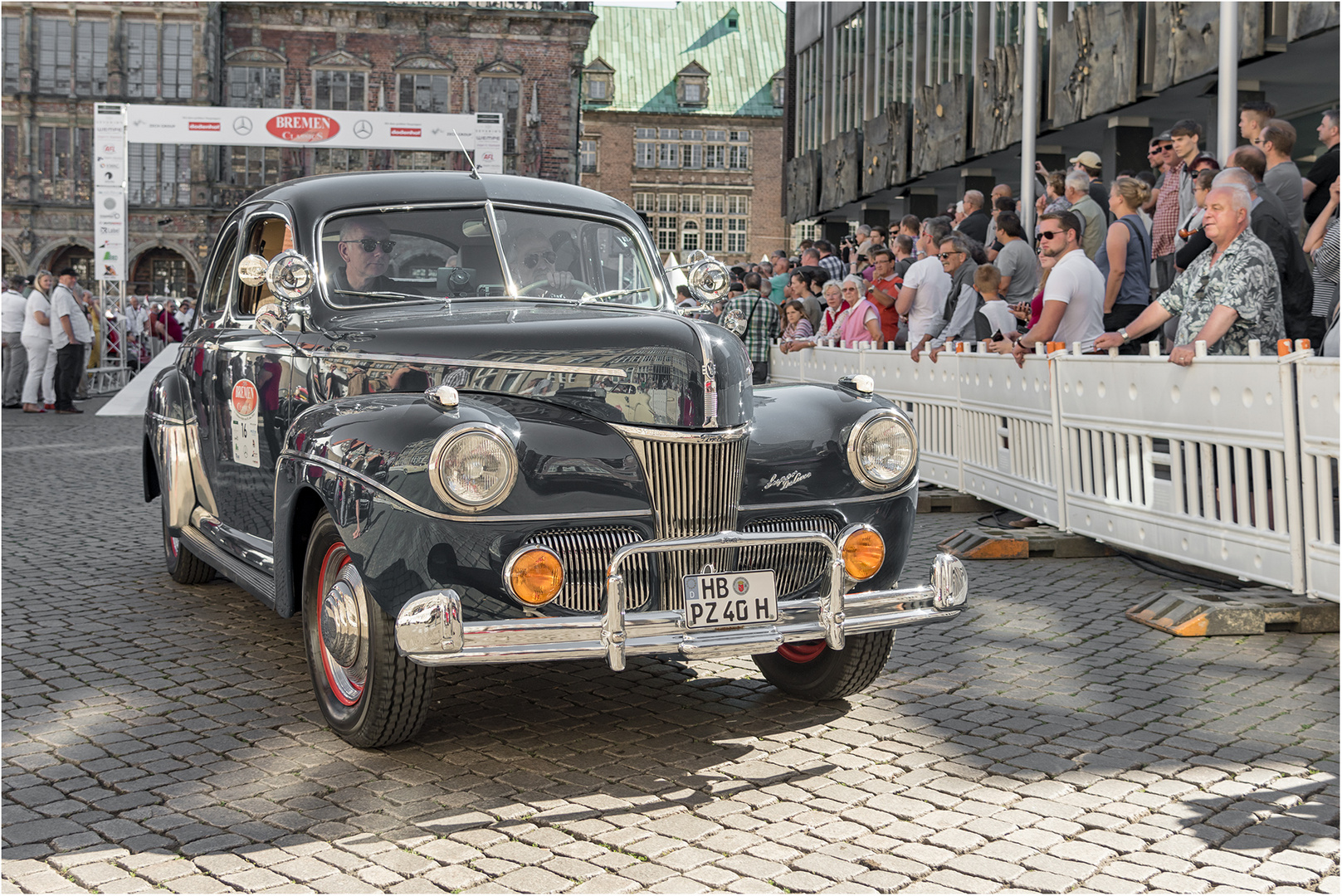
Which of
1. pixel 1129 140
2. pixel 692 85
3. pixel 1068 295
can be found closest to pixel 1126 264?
pixel 1068 295

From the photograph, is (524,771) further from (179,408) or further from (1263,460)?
(1263,460)

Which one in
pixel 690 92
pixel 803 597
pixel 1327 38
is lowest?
pixel 803 597

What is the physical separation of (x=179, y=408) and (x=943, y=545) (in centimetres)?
462

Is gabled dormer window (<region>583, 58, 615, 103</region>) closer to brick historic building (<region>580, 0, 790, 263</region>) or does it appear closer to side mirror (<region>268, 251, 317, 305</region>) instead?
brick historic building (<region>580, 0, 790, 263</region>)

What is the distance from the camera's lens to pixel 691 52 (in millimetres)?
81625

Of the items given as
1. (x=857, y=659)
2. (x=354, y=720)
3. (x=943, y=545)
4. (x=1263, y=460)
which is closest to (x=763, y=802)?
(x=857, y=659)

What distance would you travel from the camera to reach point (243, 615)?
260 inches

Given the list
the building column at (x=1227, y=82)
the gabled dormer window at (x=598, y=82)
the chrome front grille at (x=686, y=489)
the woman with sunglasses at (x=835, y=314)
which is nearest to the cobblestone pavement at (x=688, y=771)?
the chrome front grille at (x=686, y=489)

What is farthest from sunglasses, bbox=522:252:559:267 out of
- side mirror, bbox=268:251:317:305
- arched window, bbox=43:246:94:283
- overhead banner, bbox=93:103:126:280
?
arched window, bbox=43:246:94:283

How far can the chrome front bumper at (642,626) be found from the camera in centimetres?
392

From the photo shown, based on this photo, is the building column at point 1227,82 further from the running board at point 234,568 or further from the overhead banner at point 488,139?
the overhead banner at point 488,139

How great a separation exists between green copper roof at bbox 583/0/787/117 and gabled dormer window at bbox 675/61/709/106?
11.5 inches

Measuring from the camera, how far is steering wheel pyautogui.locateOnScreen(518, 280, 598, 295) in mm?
5438

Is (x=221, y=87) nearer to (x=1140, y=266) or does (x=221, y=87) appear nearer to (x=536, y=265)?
(x=1140, y=266)
